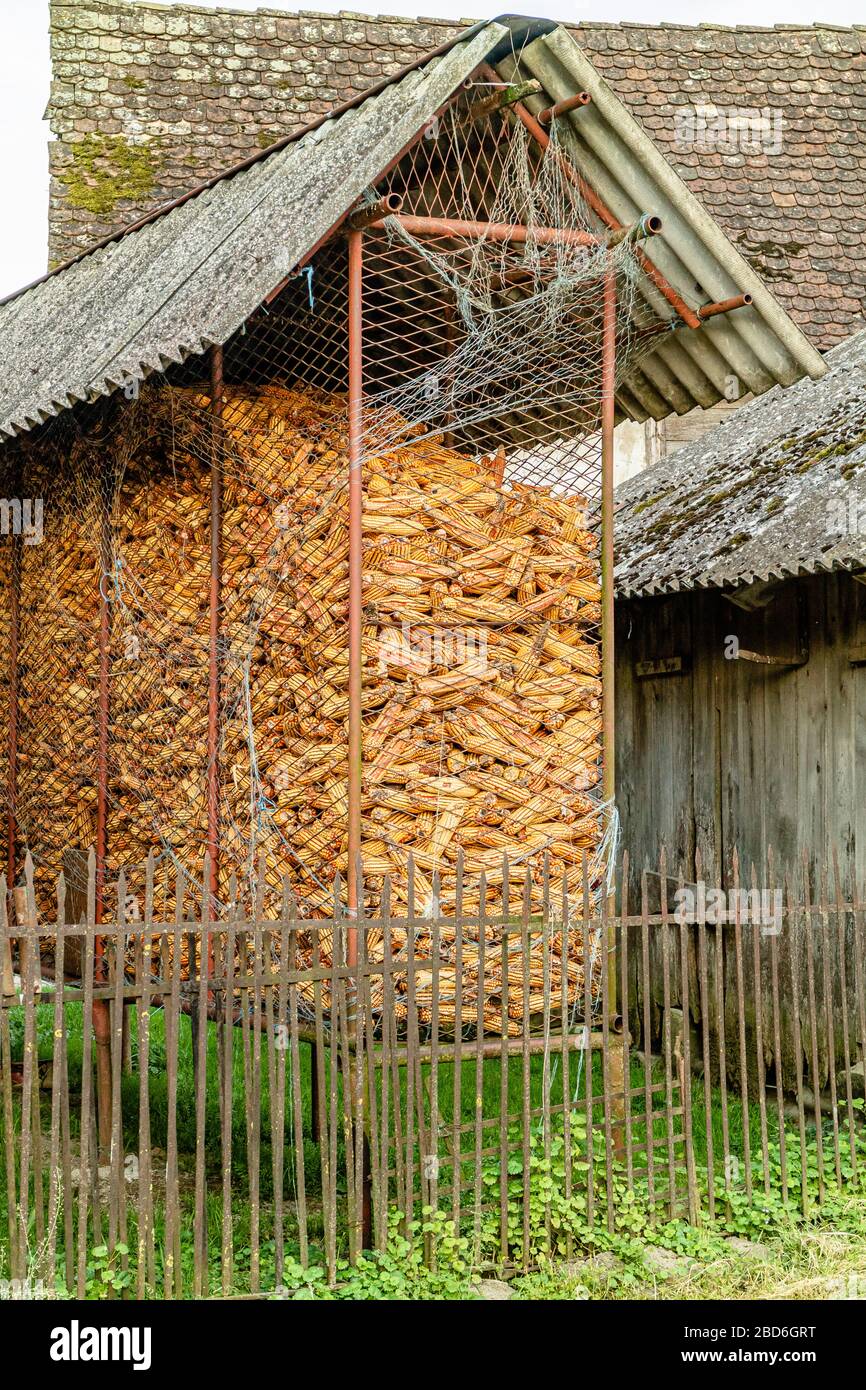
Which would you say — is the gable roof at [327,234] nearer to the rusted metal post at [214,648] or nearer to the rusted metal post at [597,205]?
the rusted metal post at [597,205]

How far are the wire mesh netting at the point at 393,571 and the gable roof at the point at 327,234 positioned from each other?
0.75ft

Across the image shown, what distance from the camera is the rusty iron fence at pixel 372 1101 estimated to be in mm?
4914

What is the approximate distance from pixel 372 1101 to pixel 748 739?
4.86m

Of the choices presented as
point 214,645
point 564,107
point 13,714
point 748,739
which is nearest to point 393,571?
point 214,645

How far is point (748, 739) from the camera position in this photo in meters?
9.50

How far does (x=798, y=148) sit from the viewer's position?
15.5m

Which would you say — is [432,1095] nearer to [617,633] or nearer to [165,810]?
[165,810]

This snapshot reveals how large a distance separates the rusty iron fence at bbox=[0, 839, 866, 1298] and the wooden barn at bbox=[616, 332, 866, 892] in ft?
4.66

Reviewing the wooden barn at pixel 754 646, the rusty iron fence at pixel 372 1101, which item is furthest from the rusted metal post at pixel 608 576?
the wooden barn at pixel 754 646

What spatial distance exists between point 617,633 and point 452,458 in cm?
404

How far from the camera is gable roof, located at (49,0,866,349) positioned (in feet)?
47.0

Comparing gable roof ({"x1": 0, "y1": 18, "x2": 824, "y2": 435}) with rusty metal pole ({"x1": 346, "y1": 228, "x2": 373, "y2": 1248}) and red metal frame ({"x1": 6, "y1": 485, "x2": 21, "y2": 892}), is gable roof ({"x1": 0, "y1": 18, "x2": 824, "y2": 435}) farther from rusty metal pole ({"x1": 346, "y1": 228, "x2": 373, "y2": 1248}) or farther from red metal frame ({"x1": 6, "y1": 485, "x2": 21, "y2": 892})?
red metal frame ({"x1": 6, "y1": 485, "x2": 21, "y2": 892})

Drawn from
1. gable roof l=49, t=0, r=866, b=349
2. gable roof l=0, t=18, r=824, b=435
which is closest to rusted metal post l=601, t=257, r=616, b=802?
gable roof l=0, t=18, r=824, b=435

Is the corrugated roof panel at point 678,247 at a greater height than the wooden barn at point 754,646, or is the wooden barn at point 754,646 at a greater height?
the corrugated roof panel at point 678,247
